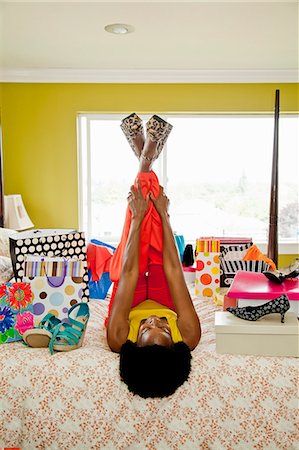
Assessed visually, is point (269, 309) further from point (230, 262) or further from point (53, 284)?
point (230, 262)

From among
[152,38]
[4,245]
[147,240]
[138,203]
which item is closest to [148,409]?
[147,240]

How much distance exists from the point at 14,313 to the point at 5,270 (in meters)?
0.65

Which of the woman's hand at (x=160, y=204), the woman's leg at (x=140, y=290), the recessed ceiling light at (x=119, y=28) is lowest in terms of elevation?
the woman's leg at (x=140, y=290)

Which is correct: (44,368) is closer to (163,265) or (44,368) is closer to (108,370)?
(108,370)

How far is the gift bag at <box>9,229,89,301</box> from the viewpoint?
2.33 m

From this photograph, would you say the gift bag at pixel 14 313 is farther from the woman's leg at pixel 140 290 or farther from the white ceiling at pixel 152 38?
the white ceiling at pixel 152 38

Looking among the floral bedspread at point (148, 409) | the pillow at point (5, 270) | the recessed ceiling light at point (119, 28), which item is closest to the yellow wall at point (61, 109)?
the recessed ceiling light at point (119, 28)

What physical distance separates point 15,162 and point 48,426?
3.41 m

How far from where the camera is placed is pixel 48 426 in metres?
1.72

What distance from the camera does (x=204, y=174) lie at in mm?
4934

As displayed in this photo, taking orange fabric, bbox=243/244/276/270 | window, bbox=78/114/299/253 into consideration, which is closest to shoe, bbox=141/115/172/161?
orange fabric, bbox=243/244/276/270

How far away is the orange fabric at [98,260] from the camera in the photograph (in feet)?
8.74

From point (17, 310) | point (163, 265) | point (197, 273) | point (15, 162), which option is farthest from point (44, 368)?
point (15, 162)

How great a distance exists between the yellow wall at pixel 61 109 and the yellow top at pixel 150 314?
2.67 meters
